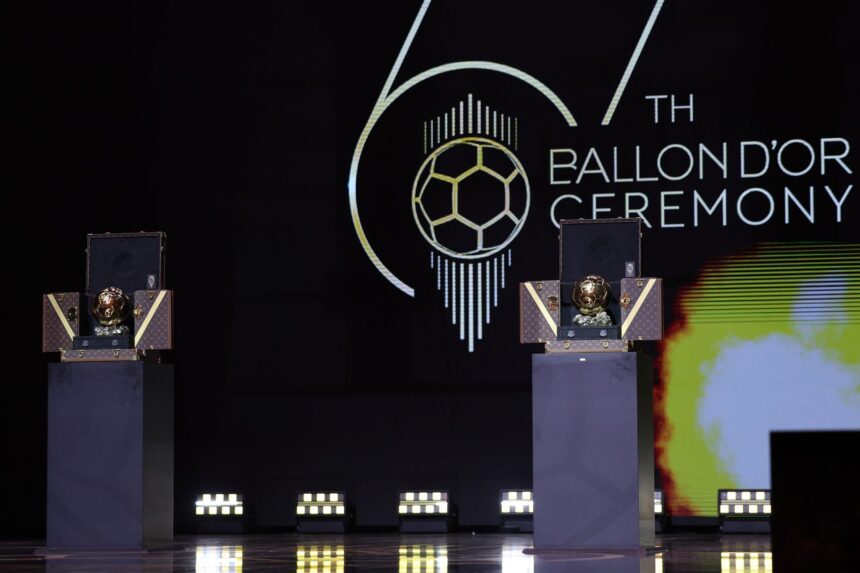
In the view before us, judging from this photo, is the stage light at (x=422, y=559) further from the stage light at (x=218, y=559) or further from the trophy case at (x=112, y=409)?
the trophy case at (x=112, y=409)

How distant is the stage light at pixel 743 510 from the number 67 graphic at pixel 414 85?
3163 millimetres

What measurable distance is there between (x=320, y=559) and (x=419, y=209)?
15.6 feet

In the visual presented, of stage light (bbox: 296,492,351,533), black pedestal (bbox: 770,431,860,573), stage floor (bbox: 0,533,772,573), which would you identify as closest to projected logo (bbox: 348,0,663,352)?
stage light (bbox: 296,492,351,533)

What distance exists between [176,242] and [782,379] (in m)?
5.43

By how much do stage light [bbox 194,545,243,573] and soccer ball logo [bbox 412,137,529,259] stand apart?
141 inches

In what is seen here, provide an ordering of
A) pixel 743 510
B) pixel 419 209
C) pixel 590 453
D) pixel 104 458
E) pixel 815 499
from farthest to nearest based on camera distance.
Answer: pixel 419 209
pixel 743 510
pixel 104 458
pixel 590 453
pixel 815 499


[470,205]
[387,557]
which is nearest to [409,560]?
[387,557]

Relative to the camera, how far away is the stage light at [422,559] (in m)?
7.83

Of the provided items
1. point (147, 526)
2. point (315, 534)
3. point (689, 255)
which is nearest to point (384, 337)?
point (315, 534)

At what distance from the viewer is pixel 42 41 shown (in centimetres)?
1353

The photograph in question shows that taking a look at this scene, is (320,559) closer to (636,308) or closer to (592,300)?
(592,300)

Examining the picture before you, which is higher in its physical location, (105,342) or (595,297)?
(595,297)

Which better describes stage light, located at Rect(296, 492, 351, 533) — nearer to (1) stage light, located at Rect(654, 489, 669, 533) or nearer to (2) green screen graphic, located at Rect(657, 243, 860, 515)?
(1) stage light, located at Rect(654, 489, 669, 533)

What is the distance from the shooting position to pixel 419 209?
42.7 ft
